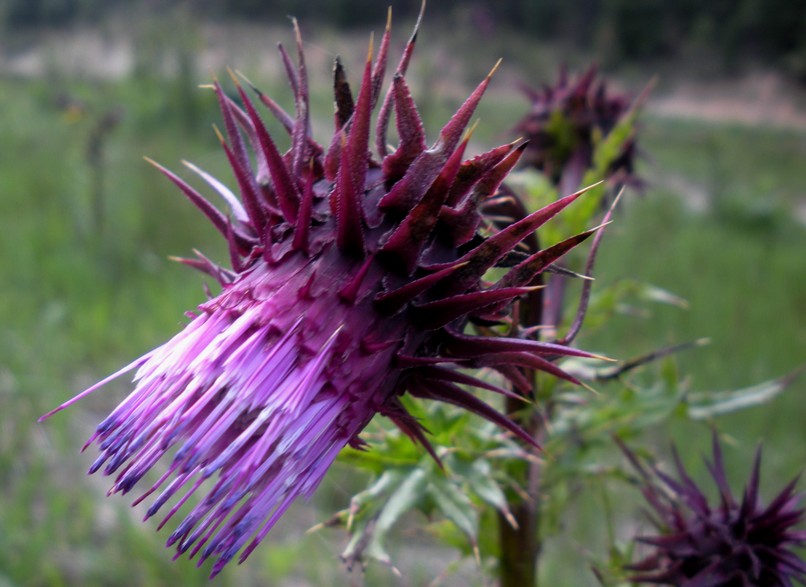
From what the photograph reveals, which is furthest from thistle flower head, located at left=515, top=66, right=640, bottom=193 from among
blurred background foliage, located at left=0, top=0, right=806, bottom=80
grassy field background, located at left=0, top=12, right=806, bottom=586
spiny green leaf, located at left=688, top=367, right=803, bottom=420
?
blurred background foliage, located at left=0, top=0, right=806, bottom=80

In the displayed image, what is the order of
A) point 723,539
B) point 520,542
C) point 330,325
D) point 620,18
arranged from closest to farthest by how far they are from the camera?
1. point 330,325
2. point 723,539
3. point 520,542
4. point 620,18

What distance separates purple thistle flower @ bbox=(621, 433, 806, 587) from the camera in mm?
1751

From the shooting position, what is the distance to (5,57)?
22938 mm

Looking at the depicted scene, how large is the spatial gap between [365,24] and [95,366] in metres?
19.0

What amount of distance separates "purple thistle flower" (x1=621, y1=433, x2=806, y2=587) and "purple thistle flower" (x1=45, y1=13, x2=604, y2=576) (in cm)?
92

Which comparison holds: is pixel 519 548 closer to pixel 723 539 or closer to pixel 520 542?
pixel 520 542

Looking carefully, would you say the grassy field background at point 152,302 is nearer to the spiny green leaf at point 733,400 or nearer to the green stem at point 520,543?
the spiny green leaf at point 733,400

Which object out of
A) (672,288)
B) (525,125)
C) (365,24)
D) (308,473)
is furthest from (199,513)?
(365,24)

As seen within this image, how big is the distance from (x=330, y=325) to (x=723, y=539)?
1262 mm

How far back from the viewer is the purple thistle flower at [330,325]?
1139 millimetres

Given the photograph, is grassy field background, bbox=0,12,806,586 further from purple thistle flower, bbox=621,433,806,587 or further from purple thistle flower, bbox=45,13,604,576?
purple thistle flower, bbox=45,13,604,576

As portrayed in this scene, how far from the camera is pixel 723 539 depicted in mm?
1813

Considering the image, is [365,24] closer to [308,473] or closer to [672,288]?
[672,288]

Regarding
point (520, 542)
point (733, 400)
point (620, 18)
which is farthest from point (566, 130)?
point (620, 18)
